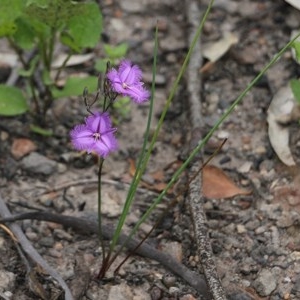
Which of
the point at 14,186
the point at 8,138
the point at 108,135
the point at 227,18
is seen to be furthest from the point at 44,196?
the point at 227,18

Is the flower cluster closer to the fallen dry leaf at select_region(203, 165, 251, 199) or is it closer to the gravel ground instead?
the gravel ground

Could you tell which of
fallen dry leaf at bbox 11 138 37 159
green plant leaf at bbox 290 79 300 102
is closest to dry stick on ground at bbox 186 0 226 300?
green plant leaf at bbox 290 79 300 102

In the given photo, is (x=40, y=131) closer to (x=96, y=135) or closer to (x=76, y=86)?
(x=76, y=86)

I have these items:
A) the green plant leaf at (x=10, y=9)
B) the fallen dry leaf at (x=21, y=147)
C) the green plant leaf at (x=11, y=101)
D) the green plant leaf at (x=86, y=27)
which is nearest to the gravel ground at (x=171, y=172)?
the fallen dry leaf at (x=21, y=147)

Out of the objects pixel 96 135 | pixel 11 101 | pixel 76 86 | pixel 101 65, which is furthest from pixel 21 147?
pixel 96 135

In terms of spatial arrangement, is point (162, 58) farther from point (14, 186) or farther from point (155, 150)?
point (14, 186)

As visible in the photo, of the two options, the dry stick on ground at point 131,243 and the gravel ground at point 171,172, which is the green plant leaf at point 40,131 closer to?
the gravel ground at point 171,172
